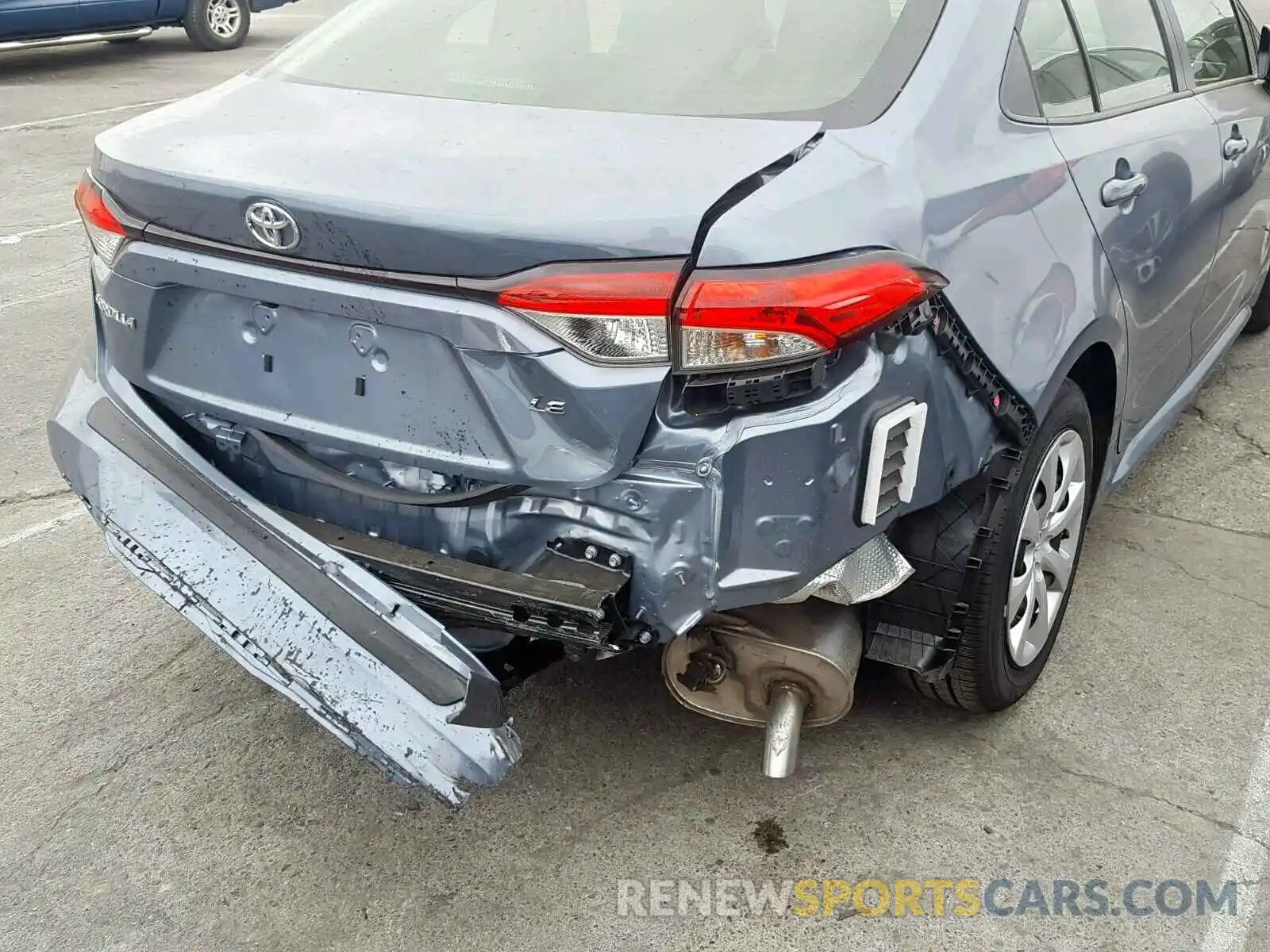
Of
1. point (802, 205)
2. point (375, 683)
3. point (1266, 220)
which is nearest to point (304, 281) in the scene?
point (375, 683)

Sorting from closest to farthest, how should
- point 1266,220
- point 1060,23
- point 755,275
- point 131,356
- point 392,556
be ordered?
point 755,275, point 392,556, point 131,356, point 1060,23, point 1266,220

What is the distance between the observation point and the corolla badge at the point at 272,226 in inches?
82.7

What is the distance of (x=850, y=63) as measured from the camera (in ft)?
7.66

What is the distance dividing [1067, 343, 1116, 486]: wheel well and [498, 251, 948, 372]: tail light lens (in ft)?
3.11

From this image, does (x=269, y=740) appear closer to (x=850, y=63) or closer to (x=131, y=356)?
(x=131, y=356)

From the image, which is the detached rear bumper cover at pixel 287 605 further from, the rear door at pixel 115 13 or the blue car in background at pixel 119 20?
the rear door at pixel 115 13

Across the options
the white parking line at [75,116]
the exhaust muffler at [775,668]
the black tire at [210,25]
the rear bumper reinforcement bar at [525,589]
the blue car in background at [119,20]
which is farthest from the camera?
the black tire at [210,25]

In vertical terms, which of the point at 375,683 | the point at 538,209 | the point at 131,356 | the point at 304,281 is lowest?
the point at 375,683

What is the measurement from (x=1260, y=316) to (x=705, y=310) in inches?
167

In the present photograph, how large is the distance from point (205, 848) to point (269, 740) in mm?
357

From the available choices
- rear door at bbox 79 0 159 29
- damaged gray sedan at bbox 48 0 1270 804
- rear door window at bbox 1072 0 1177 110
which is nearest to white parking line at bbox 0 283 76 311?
damaged gray sedan at bbox 48 0 1270 804

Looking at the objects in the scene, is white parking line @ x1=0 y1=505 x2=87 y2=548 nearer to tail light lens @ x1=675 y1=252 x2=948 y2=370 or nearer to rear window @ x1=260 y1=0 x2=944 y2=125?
rear window @ x1=260 y1=0 x2=944 y2=125

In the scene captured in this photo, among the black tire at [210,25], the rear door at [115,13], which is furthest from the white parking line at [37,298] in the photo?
the black tire at [210,25]

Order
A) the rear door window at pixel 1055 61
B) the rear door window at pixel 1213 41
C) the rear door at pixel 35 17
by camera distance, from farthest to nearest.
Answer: the rear door at pixel 35 17 < the rear door window at pixel 1213 41 < the rear door window at pixel 1055 61
